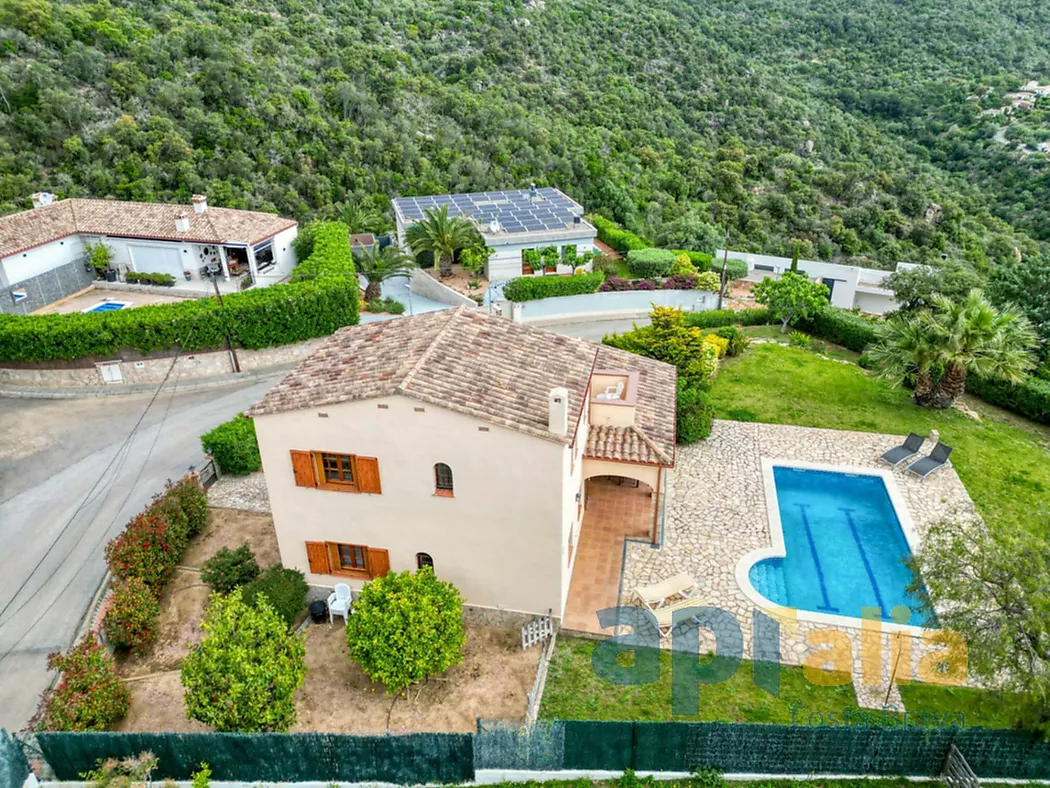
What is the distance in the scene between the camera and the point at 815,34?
3816 inches

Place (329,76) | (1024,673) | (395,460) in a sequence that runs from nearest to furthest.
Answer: (1024,673) < (395,460) < (329,76)

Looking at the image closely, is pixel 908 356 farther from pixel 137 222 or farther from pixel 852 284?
pixel 137 222

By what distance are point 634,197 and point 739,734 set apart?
57.4 metres

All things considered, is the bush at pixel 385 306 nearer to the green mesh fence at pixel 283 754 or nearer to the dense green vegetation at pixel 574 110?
the dense green vegetation at pixel 574 110

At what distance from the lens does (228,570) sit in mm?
19375

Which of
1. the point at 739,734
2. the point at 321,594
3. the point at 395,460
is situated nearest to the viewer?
the point at 739,734

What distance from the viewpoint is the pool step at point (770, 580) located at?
64.2 feet

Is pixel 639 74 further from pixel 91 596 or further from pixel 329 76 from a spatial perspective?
pixel 91 596

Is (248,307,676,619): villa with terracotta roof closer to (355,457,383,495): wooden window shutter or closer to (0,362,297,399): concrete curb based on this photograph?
(355,457,383,495): wooden window shutter

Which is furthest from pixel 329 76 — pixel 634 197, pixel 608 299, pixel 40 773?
pixel 40 773

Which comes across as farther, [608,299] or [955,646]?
[608,299]

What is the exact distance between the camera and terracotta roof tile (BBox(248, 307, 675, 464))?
16.2 meters

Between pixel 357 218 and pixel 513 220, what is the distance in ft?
37.5

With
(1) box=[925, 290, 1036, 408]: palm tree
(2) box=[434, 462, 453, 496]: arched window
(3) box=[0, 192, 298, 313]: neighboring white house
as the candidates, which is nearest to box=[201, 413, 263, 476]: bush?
(2) box=[434, 462, 453, 496]: arched window
